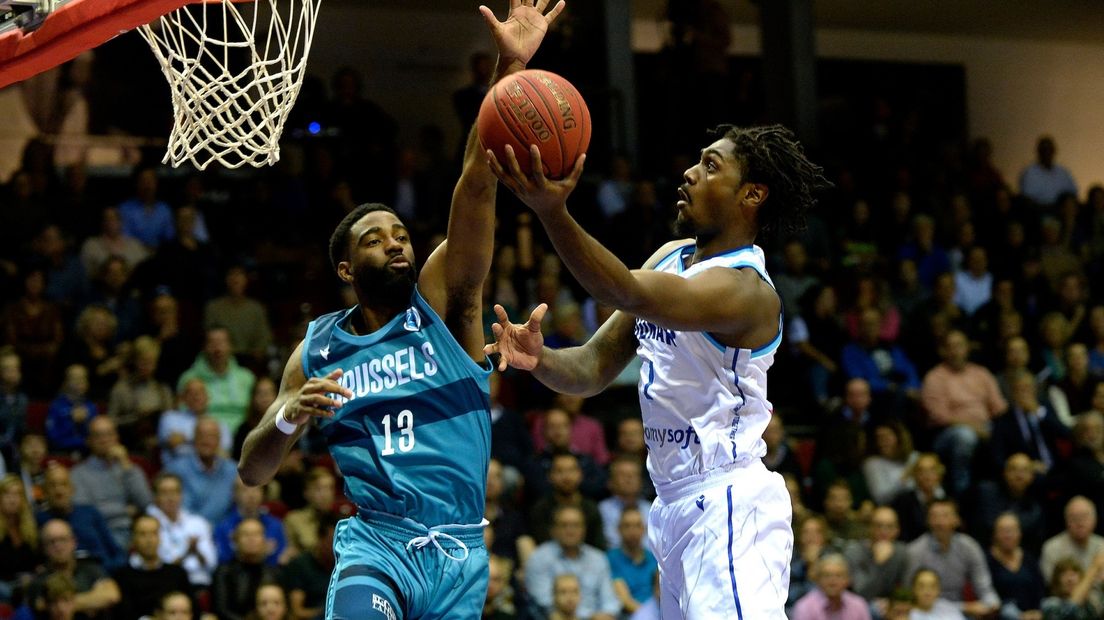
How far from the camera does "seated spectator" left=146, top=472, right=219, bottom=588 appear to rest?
8.45 metres

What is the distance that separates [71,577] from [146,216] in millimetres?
3801

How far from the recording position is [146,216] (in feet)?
36.5

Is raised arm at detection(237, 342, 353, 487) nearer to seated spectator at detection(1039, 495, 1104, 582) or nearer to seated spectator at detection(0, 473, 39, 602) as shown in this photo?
seated spectator at detection(0, 473, 39, 602)

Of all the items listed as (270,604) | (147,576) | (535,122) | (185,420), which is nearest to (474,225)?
(535,122)

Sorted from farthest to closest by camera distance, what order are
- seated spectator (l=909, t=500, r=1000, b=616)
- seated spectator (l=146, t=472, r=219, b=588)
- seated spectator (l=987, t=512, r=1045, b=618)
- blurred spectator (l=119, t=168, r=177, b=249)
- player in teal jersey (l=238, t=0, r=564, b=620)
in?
blurred spectator (l=119, t=168, r=177, b=249) < seated spectator (l=987, t=512, r=1045, b=618) < seated spectator (l=909, t=500, r=1000, b=616) < seated spectator (l=146, t=472, r=219, b=588) < player in teal jersey (l=238, t=0, r=564, b=620)

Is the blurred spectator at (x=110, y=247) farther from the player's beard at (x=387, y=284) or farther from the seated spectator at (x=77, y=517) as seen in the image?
the player's beard at (x=387, y=284)

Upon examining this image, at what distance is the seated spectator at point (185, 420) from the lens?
9.16m

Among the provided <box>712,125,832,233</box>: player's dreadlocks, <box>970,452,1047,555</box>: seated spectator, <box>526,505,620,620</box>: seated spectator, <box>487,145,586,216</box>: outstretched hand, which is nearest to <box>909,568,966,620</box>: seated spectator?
<box>970,452,1047,555</box>: seated spectator

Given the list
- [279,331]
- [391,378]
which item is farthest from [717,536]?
[279,331]

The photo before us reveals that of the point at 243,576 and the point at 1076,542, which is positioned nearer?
the point at 243,576

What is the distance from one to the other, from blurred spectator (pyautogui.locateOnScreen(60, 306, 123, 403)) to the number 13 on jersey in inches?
229

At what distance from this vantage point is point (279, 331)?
11578 mm

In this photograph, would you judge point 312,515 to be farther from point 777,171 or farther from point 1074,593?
point 777,171

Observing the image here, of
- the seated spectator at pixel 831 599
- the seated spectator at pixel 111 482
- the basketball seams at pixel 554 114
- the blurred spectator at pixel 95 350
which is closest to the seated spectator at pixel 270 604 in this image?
the seated spectator at pixel 111 482
